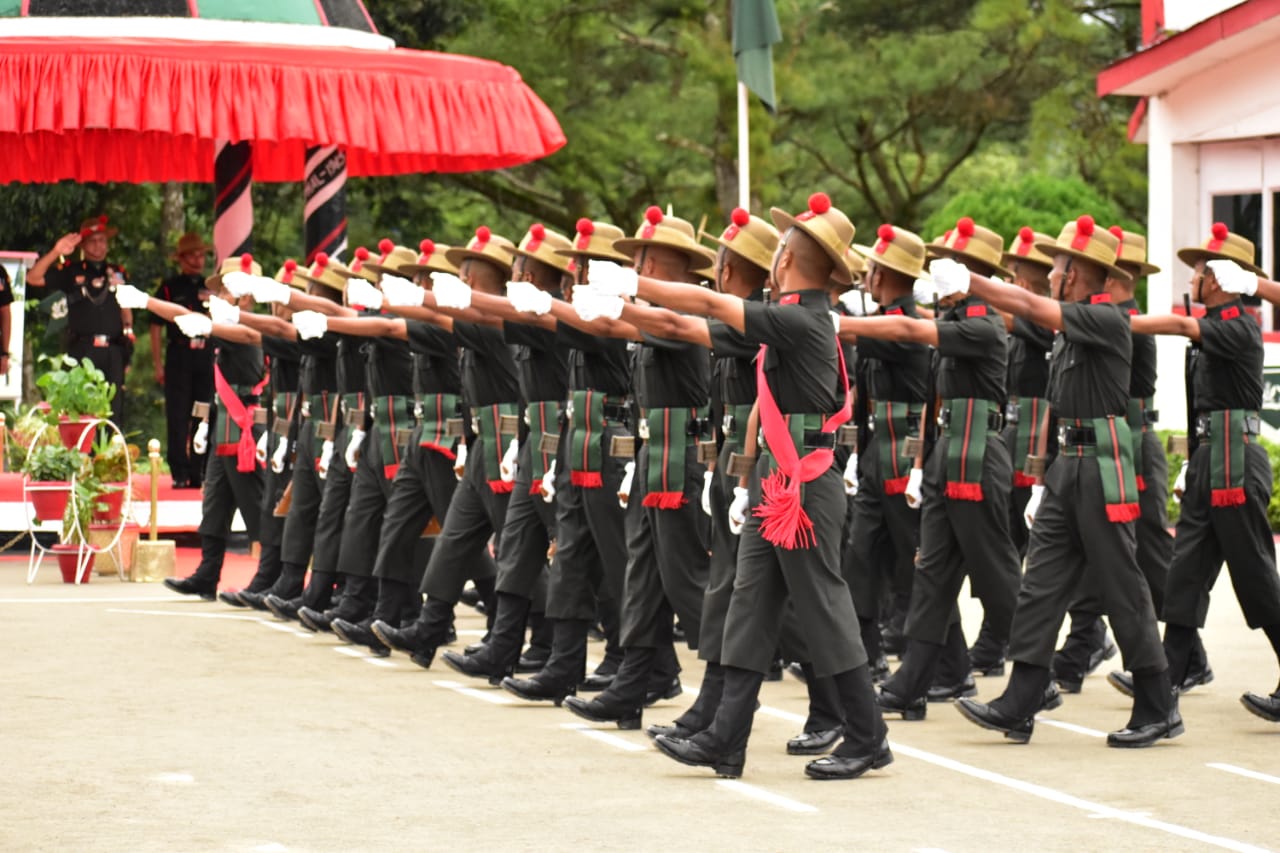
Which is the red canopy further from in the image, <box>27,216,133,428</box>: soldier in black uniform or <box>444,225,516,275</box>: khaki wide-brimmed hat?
<box>444,225,516,275</box>: khaki wide-brimmed hat

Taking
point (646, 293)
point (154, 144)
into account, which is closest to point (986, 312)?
point (646, 293)

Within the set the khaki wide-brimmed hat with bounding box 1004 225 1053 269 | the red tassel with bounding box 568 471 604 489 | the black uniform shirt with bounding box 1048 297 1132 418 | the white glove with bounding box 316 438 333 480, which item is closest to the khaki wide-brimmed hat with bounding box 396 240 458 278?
the white glove with bounding box 316 438 333 480

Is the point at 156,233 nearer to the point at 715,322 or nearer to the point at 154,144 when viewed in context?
the point at 154,144

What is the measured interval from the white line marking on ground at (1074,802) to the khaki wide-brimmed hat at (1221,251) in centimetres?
249

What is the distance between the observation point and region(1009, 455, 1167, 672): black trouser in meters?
9.65

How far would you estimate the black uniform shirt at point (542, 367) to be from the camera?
11.2 meters

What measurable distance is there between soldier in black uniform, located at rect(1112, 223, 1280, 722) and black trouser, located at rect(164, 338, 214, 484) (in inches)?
422

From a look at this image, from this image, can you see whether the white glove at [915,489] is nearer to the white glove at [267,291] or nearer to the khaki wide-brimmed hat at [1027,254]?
the khaki wide-brimmed hat at [1027,254]

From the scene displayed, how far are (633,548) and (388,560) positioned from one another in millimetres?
2563

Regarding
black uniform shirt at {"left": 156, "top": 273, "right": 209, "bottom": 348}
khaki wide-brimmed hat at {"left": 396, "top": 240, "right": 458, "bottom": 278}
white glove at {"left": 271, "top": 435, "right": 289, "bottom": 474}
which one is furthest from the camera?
black uniform shirt at {"left": 156, "top": 273, "right": 209, "bottom": 348}

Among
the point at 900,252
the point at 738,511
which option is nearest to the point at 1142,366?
the point at 900,252

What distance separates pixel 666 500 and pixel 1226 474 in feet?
7.71

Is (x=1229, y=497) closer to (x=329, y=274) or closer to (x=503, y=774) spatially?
(x=503, y=774)

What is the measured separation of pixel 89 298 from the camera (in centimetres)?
1991
